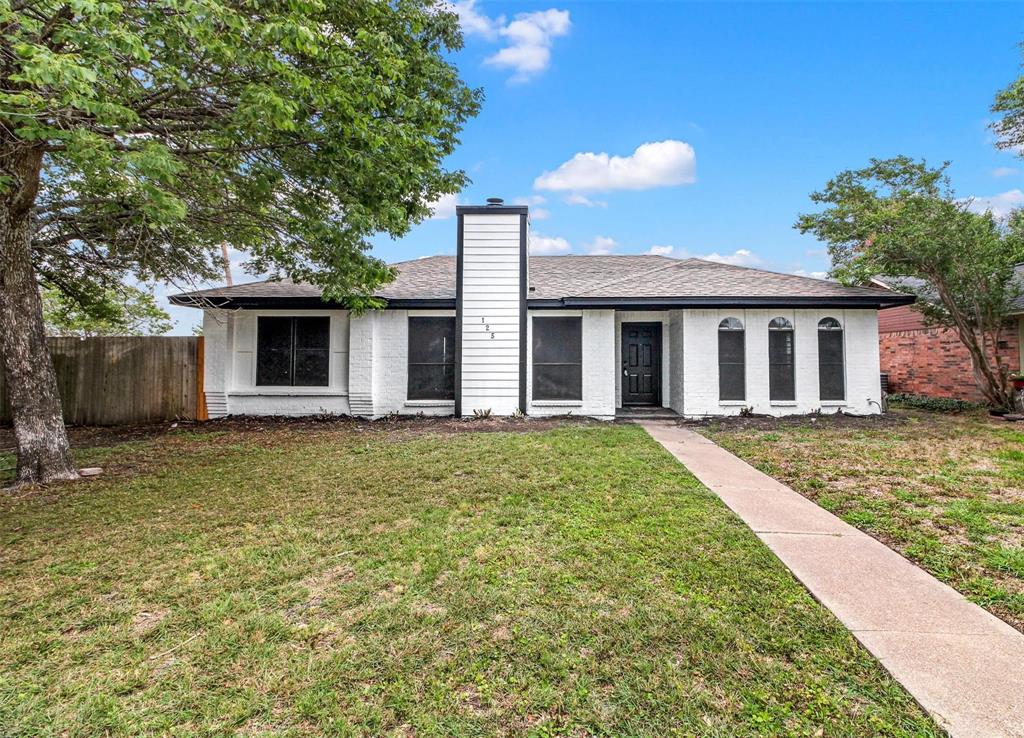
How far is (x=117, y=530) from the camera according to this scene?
4.19 metres

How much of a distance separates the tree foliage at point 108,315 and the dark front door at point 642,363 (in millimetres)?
11669

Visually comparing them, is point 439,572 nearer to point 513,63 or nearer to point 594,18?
point 594,18

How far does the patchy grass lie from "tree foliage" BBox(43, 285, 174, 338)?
43.7ft

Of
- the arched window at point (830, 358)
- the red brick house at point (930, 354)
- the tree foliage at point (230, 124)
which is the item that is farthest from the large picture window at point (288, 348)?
the red brick house at point (930, 354)

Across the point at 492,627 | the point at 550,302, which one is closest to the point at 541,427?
the point at 550,302

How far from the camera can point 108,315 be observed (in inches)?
420

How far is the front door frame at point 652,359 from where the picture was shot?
1171 cm

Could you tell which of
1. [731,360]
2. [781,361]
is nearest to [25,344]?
[731,360]

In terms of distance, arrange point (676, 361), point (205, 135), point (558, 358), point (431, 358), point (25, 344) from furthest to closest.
→ point (676, 361) → point (431, 358) → point (558, 358) → point (205, 135) → point (25, 344)

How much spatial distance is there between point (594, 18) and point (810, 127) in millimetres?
7340

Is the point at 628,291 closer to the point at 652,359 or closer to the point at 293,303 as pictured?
the point at 652,359

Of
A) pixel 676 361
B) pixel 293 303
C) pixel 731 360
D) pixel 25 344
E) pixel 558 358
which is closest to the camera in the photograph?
pixel 25 344

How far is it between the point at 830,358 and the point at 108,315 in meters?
16.4

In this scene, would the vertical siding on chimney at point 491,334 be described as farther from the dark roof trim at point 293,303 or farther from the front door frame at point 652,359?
the front door frame at point 652,359
